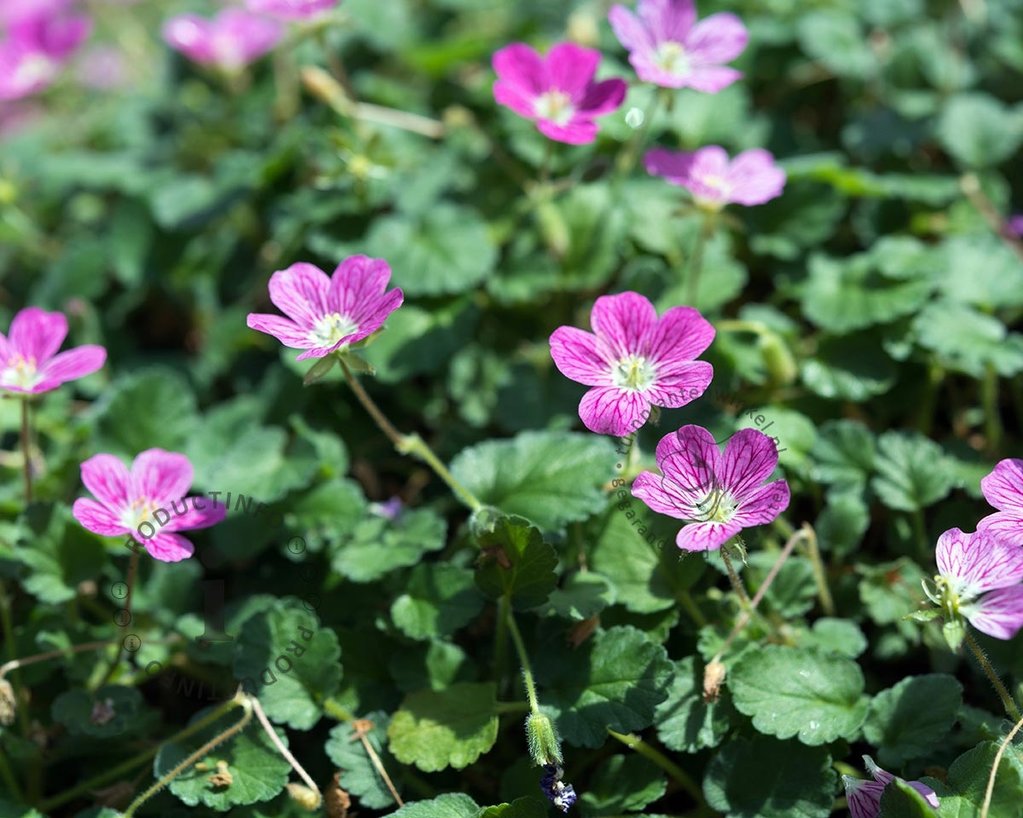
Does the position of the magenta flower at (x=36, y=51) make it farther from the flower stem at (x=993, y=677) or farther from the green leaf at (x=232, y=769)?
the flower stem at (x=993, y=677)

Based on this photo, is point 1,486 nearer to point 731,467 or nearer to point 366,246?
point 366,246

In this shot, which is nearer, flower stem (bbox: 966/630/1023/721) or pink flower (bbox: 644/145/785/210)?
flower stem (bbox: 966/630/1023/721)

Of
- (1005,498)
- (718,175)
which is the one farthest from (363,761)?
(718,175)

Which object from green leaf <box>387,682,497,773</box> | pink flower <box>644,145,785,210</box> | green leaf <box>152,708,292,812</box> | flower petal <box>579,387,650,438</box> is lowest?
green leaf <box>152,708,292,812</box>

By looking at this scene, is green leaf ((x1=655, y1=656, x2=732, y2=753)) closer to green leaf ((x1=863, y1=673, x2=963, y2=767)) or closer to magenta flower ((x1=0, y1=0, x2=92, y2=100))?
green leaf ((x1=863, y1=673, x2=963, y2=767))

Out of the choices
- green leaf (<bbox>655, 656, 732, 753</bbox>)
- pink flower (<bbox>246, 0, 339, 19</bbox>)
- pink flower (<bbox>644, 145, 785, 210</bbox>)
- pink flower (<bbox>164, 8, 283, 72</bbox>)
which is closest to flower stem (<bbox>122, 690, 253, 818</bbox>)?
green leaf (<bbox>655, 656, 732, 753</bbox>)

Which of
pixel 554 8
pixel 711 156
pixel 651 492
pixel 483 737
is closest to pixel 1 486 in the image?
pixel 483 737
